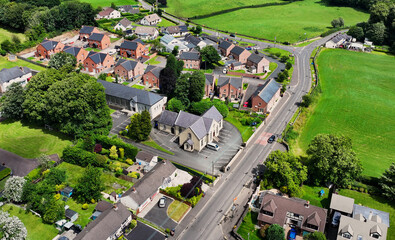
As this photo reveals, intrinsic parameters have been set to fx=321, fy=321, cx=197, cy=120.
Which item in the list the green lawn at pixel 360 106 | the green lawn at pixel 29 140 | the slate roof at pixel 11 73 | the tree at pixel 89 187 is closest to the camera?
the tree at pixel 89 187

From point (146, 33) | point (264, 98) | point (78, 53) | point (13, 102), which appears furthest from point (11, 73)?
point (264, 98)

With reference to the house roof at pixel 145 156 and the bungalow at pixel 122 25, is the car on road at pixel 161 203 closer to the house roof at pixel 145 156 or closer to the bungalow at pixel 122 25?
the house roof at pixel 145 156

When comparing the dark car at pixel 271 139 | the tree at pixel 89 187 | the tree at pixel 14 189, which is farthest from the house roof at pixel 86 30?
the dark car at pixel 271 139

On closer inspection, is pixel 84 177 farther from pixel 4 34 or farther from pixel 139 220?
pixel 4 34

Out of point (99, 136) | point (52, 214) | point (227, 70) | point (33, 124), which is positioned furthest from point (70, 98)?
point (227, 70)

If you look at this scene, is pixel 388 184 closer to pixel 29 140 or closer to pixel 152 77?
pixel 152 77
